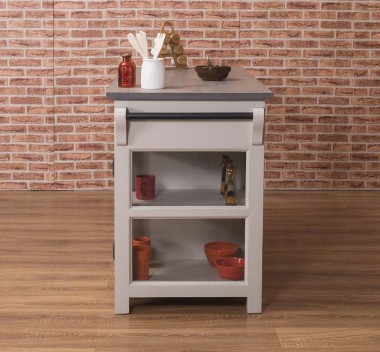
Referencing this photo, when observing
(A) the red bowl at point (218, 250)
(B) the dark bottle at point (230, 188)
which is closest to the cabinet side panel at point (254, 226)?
(B) the dark bottle at point (230, 188)

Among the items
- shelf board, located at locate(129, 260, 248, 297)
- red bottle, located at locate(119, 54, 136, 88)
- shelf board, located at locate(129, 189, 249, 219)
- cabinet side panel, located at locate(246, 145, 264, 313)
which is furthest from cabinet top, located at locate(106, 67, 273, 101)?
shelf board, located at locate(129, 260, 248, 297)

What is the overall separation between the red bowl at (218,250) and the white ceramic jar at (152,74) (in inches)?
30.8

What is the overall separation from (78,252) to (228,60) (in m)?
2.04

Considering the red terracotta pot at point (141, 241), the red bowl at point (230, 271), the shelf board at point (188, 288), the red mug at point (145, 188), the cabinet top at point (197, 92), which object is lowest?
the shelf board at point (188, 288)

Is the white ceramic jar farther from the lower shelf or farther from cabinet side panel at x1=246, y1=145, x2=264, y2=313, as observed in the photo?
the lower shelf

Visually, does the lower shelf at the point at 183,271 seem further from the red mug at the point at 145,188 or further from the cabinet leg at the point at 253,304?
the red mug at the point at 145,188

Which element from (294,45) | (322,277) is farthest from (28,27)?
(322,277)

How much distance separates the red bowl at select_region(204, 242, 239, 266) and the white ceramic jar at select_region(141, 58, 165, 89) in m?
0.78

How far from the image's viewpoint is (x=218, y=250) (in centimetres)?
396

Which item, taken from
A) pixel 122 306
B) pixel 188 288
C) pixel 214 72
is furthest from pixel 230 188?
pixel 122 306

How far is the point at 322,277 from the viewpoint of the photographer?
14.0ft

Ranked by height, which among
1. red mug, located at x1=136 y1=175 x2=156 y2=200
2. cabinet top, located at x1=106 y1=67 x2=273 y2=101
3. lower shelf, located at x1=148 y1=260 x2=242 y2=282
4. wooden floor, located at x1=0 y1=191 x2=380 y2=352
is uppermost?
cabinet top, located at x1=106 y1=67 x2=273 y2=101

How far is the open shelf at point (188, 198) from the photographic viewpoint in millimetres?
3777

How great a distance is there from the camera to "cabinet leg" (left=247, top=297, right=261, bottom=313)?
374 centimetres
